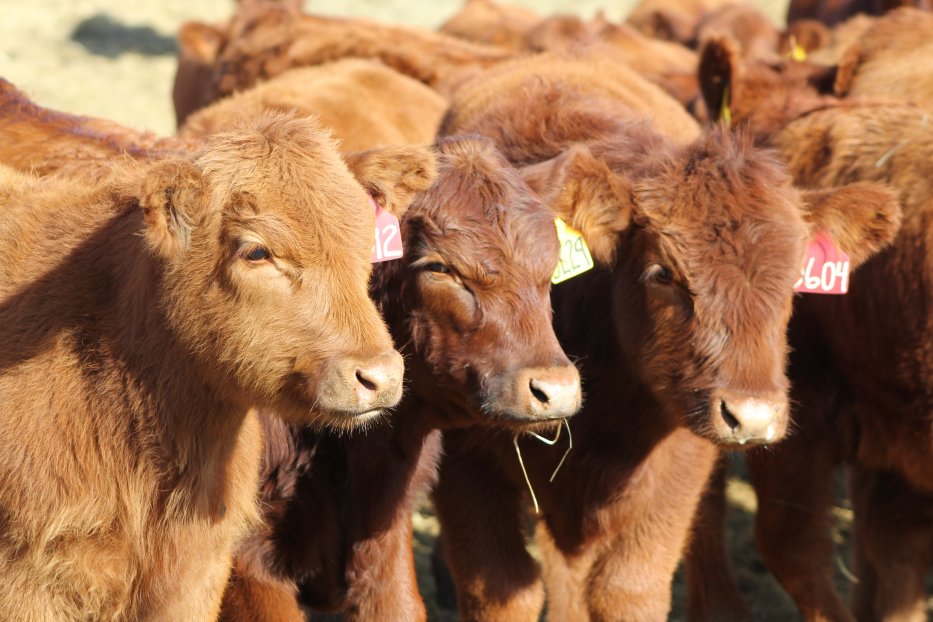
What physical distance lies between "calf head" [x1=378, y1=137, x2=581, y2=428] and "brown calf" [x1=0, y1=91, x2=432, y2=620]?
0.53 m

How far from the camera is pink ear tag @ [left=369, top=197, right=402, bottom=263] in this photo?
3734 mm

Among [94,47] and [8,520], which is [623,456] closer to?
[8,520]

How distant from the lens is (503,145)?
4875mm

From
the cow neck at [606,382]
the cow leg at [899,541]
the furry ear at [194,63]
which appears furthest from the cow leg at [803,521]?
the furry ear at [194,63]

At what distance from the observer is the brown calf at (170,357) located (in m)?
3.21

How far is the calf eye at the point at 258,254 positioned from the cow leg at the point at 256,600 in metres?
1.26

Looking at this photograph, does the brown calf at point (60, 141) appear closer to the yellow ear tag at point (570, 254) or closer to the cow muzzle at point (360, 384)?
the yellow ear tag at point (570, 254)

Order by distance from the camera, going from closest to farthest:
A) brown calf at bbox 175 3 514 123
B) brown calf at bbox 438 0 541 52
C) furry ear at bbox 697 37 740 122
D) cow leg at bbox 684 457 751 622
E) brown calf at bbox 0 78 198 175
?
brown calf at bbox 0 78 198 175, cow leg at bbox 684 457 751 622, furry ear at bbox 697 37 740 122, brown calf at bbox 175 3 514 123, brown calf at bbox 438 0 541 52

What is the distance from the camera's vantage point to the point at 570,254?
412 centimetres

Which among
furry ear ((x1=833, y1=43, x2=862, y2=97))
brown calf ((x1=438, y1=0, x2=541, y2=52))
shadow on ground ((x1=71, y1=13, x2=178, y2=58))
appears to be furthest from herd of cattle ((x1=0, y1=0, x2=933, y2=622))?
shadow on ground ((x1=71, y1=13, x2=178, y2=58))

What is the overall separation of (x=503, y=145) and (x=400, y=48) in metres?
3.80

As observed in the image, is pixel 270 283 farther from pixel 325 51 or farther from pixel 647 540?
pixel 325 51

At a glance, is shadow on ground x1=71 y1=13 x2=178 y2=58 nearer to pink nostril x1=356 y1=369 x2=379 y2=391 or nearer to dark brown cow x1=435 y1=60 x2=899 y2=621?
dark brown cow x1=435 y1=60 x2=899 y2=621

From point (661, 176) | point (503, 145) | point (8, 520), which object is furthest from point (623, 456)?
point (8, 520)
